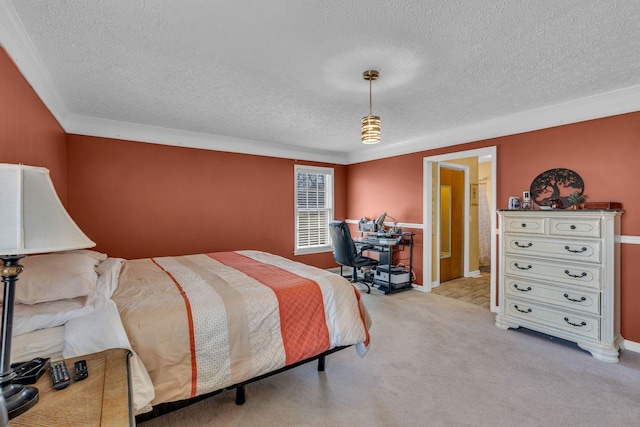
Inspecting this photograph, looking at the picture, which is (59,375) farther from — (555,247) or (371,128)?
(555,247)

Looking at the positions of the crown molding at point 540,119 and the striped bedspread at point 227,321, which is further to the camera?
the crown molding at point 540,119

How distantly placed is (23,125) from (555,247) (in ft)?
15.5

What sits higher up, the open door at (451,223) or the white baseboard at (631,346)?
the open door at (451,223)

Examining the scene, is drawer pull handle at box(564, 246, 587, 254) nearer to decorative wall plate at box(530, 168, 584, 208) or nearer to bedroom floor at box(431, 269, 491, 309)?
decorative wall plate at box(530, 168, 584, 208)

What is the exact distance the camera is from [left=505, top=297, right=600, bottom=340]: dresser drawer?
2.69 m

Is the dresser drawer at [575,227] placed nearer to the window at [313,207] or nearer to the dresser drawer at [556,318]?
the dresser drawer at [556,318]

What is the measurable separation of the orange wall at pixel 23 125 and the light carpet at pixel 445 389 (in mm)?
2048

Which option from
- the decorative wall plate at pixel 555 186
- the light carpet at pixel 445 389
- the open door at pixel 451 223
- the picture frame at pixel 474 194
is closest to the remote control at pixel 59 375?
the light carpet at pixel 445 389

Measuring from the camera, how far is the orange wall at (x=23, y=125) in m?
1.83

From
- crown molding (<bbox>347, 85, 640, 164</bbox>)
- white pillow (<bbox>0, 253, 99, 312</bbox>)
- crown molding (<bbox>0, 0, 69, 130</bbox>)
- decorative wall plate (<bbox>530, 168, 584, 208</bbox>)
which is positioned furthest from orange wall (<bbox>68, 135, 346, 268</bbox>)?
decorative wall plate (<bbox>530, 168, 584, 208</bbox>)

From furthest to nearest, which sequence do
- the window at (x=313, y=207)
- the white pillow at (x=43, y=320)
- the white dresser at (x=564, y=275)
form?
the window at (x=313, y=207), the white dresser at (x=564, y=275), the white pillow at (x=43, y=320)

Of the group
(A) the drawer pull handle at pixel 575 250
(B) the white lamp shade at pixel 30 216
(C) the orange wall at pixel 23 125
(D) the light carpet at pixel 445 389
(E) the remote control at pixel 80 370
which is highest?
(C) the orange wall at pixel 23 125

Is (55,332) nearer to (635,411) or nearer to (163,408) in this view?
(163,408)

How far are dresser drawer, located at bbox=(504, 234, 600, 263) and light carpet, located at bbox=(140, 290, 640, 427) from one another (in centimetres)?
89
